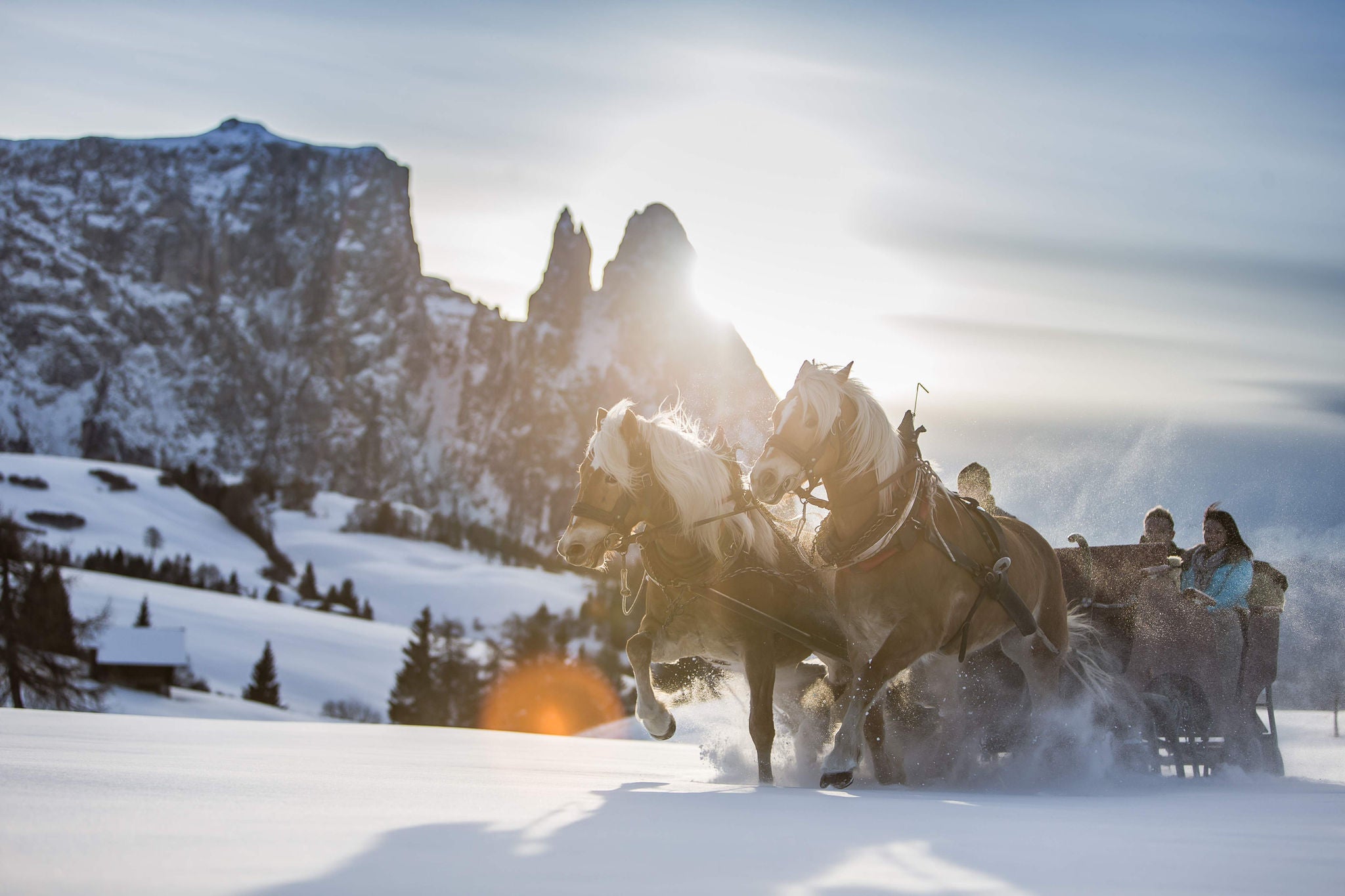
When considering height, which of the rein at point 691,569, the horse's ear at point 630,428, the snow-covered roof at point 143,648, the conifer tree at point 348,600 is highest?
the horse's ear at point 630,428

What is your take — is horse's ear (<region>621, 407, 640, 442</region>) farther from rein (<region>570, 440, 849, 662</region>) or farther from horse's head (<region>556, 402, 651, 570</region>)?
rein (<region>570, 440, 849, 662</region>)

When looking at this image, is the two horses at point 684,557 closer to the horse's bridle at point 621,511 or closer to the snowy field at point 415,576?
the horse's bridle at point 621,511

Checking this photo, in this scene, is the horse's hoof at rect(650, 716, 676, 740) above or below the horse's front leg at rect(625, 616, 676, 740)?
below

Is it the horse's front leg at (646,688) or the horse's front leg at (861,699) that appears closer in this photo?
the horse's front leg at (861,699)

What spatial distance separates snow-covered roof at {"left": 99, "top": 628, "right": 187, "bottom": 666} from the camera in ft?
204

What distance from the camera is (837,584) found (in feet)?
20.8

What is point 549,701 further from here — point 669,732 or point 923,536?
point 923,536

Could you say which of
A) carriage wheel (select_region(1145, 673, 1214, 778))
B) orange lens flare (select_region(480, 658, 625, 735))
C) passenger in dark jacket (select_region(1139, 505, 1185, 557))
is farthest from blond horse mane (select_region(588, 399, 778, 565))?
→ orange lens flare (select_region(480, 658, 625, 735))

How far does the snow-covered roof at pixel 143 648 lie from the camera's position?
62.2 meters

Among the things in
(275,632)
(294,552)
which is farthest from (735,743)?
(294,552)

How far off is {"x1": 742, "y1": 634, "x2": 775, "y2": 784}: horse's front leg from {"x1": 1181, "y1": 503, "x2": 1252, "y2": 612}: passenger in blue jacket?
132 inches

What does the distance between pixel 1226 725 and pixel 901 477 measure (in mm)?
3383

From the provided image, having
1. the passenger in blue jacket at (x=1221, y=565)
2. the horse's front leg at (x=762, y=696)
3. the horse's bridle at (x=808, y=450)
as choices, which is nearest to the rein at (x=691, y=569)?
the horse's front leg at (x=762, y=696)

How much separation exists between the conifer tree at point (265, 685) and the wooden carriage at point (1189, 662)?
60.9 meters
